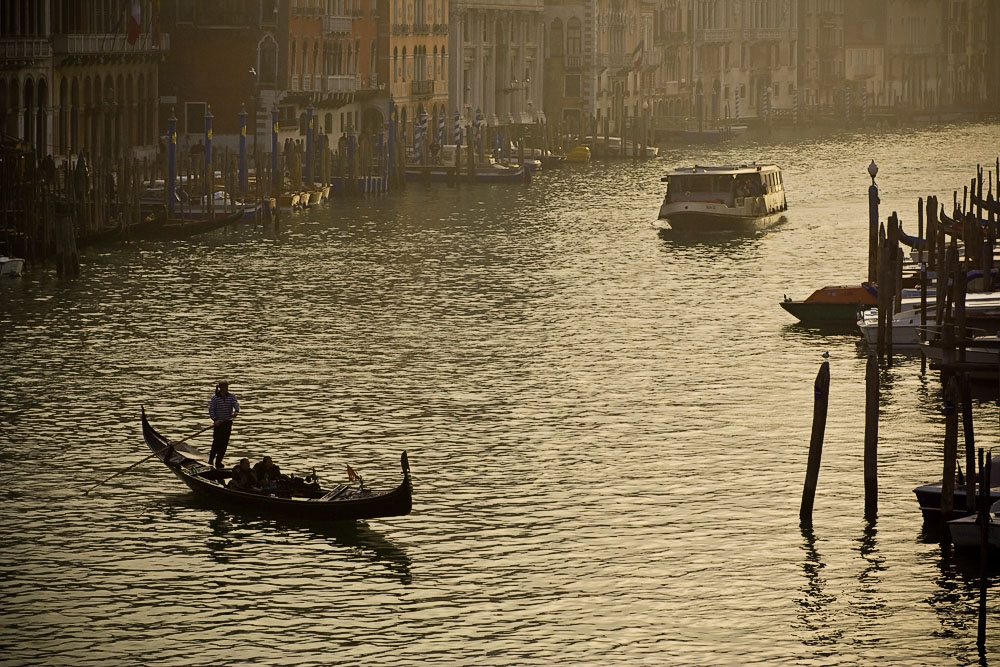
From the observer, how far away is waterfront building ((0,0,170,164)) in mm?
66375

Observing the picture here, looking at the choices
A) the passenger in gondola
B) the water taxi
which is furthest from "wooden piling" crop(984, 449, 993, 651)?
the water taxi

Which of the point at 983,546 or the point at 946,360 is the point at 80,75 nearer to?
the point at 946,360

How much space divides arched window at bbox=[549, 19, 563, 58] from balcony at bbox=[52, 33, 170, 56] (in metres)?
47.4

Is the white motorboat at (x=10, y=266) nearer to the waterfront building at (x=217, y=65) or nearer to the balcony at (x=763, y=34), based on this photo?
the waterfront building at (x=217, y=65)

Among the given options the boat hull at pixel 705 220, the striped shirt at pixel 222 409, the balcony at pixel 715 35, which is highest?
the balcony at pixel 715 35

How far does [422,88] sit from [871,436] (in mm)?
73740

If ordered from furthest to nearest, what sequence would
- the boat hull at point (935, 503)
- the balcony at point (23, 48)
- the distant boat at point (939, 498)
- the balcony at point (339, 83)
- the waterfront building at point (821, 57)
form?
1. the waterfront building at point (821, 57)
2. the balcony at point (339, 83)
3. the balcony at point (23, 48)
4. the boat hull at point (935, 503)
5. the distant boat at point (939, 498)

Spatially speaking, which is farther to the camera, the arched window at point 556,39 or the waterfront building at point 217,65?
the arched window at point 556,39

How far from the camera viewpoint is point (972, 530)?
2519cm

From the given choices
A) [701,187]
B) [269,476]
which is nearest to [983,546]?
[269,476]

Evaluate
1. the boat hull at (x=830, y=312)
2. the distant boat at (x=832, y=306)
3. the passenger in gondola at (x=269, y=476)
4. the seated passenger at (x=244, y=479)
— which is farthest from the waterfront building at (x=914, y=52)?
the passenger in gondola at (x=269, y=476)

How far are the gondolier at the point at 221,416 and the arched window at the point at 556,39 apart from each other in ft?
319

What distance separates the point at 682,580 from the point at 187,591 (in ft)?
19.6

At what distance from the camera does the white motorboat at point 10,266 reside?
167 feet
